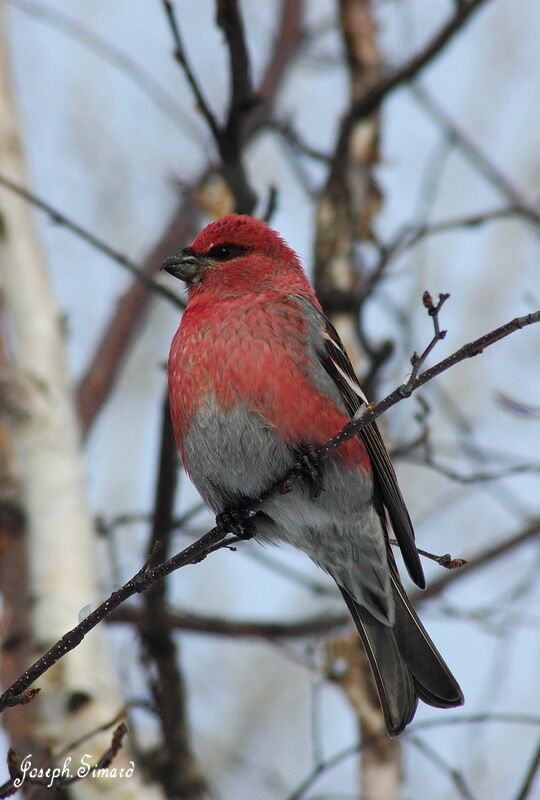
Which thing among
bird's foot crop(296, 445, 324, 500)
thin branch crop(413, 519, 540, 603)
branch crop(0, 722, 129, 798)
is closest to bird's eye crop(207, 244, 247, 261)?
bird's foot crop(296, 445, 324, 500)

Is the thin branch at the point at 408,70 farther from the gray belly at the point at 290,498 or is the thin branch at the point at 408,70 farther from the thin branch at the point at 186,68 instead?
the gray belly at the point at 290,498

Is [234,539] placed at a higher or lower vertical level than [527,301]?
lower

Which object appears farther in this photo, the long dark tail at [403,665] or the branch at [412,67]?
the branch at [412,67]

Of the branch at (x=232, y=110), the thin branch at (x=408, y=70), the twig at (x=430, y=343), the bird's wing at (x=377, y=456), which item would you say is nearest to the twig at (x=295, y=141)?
the thin branch at (x=408, y=70)

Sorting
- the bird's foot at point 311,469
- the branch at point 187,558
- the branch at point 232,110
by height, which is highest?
the branch at point 232,110

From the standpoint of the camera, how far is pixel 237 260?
4.36 metres

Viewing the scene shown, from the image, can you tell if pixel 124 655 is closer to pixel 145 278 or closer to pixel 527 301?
pixel 145 278

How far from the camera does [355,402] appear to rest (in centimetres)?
383

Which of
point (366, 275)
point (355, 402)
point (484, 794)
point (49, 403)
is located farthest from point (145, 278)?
point (484, 794)

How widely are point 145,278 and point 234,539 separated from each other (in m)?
1.66

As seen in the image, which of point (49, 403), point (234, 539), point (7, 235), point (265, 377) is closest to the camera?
point (234, 539)

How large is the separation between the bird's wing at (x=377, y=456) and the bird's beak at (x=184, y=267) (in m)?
0.70

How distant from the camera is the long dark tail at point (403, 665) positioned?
3633 mm

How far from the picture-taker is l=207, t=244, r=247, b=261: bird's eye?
439 centimetres
